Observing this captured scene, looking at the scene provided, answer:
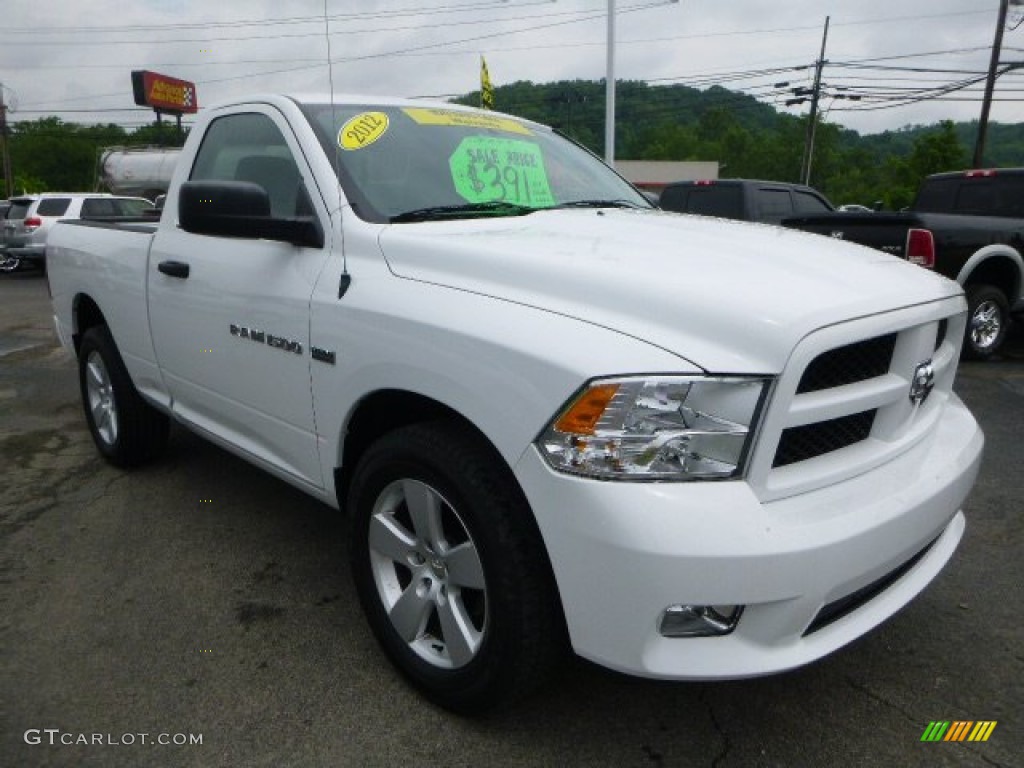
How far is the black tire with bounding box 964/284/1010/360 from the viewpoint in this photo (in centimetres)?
723

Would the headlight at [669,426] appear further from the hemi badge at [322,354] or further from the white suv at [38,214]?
the white suv at [38,214]

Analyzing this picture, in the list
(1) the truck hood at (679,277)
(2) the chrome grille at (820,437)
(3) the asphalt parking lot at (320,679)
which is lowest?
(3) the asphalt parking lot at (320,679)

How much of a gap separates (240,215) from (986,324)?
282 inches

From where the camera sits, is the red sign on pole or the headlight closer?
the headlight

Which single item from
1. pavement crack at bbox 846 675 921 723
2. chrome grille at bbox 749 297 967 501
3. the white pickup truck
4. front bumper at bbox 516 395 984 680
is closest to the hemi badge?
the white pickup truck

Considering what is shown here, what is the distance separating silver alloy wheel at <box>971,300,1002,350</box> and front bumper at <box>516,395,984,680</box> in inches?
250

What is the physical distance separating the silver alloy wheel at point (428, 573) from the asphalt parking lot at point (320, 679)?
0.23 metres

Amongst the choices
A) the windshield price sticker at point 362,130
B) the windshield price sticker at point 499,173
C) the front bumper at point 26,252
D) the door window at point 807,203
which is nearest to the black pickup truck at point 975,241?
the door window at point 807,203

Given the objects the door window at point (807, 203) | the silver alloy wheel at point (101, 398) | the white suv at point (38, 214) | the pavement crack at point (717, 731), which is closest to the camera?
the pavement crack at point (717, 731)

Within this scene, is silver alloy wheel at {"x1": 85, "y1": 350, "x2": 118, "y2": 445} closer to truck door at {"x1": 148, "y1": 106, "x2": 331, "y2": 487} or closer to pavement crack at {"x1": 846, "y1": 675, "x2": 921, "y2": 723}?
truck door at {"x1": 148, "y1": 106, "x2": 331, "y2": 487}

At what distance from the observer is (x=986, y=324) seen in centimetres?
736

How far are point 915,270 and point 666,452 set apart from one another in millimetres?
1268

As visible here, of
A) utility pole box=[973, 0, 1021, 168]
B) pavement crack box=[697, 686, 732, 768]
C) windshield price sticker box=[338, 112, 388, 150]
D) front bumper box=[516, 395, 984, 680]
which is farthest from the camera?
utility pole box=[973, 0, 1021, 168]

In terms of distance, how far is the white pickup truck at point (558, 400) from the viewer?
1730 mm
